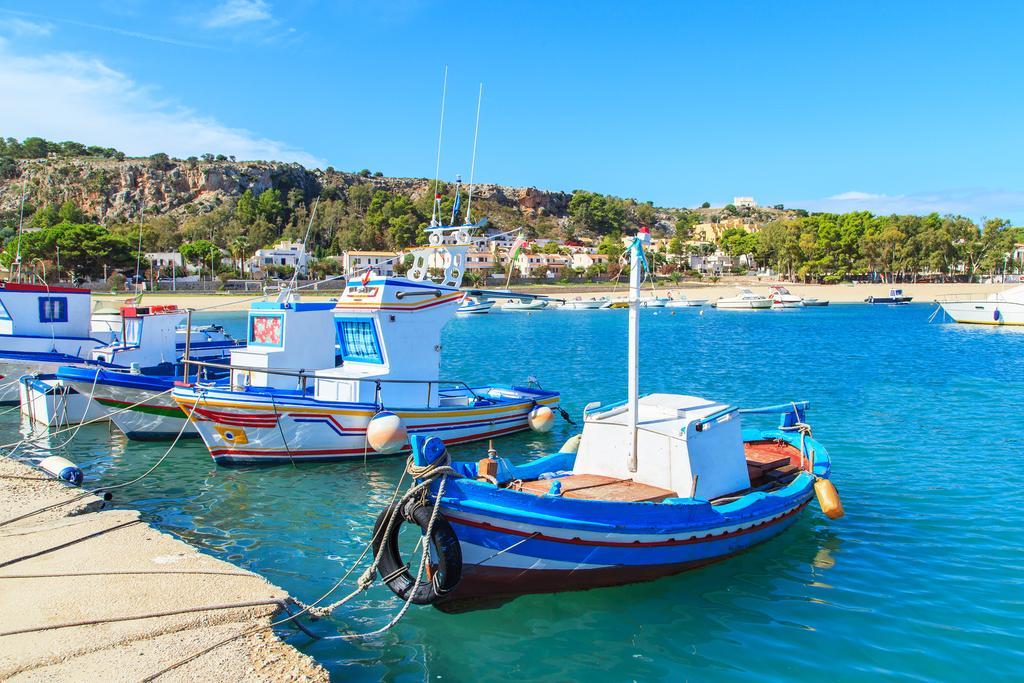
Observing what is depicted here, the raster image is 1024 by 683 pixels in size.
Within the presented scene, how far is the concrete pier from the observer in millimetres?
5996

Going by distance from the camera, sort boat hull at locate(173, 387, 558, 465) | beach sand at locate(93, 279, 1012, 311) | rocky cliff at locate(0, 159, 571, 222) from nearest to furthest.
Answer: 1. boat hull at locate(173, 387, 558, 465)
2. beach sand at locate(93, 279, 1012, 311)
3. rocky cliff at locate(0, 159, 571, 222)

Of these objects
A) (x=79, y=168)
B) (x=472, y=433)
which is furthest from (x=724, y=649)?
(x=79, y=168)

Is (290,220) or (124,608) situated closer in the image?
(124,608)

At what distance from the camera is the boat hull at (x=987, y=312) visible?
60.7 m

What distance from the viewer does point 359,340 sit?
16766 millimetres

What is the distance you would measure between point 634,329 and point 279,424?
8.64m

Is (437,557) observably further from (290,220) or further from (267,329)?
(290,220)

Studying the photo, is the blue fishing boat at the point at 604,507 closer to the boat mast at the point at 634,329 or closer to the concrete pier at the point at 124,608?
the boat mast at the point at 634,329

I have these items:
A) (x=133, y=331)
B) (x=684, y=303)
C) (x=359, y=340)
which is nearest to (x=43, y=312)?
(x=133, y=331)

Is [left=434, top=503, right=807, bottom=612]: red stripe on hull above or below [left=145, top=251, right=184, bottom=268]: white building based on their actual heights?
below

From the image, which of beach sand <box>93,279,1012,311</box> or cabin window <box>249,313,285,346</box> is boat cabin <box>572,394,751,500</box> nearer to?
cabin window <box>249,313,285,346</box>

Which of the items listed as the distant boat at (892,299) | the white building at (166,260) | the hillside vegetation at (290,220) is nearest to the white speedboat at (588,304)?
the hillside vegetation at (290,220)

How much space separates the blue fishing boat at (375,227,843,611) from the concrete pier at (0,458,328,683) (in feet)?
5.96

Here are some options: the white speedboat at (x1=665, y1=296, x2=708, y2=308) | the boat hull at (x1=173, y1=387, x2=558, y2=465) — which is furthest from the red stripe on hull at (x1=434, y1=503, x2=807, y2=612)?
the white speedboat at (x1=665, y1=296, x2=708, y2=308)
